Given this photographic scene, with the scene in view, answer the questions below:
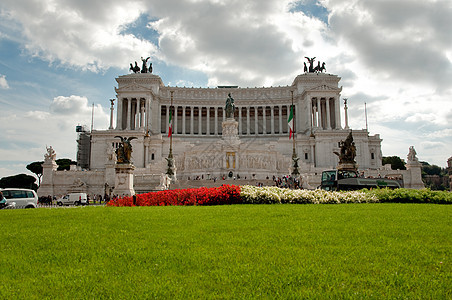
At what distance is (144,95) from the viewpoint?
84938 millimetres

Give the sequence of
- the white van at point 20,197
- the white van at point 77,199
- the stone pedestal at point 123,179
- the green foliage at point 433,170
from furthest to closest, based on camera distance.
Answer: the green foliage at point 433,170, the white van at point 77,199, the stone pedestal at point 123,179, the white van at point 20,197

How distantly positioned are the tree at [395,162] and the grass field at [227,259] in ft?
283

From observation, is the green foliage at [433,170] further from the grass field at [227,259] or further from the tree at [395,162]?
the grass field at [227,259]

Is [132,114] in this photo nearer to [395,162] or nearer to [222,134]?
[222,134]

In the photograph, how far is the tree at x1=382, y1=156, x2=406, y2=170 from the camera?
8911cm

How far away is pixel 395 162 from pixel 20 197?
89010 millimetres

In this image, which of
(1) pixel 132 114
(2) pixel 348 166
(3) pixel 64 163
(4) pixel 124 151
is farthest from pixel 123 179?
(3) pixel 64 163

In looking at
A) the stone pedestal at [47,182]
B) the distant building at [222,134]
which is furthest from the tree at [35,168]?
the stone pedestal at [47,182]

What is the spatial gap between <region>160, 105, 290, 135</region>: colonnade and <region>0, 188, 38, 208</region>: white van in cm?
6578

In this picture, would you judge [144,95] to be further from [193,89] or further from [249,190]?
[249,190]

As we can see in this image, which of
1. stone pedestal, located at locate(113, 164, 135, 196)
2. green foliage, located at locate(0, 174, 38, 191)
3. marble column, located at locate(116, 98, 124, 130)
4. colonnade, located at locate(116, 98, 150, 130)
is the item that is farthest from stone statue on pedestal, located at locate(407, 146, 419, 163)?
green foliage, located at locate(0, 174, 38, 191)

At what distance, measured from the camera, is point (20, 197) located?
82.4 feet

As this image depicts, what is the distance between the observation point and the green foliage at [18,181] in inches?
3469

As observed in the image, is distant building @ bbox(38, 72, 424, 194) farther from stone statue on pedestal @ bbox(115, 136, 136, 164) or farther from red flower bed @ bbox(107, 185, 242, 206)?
red flower bed @ bbox(107, 185, 242, 206)
